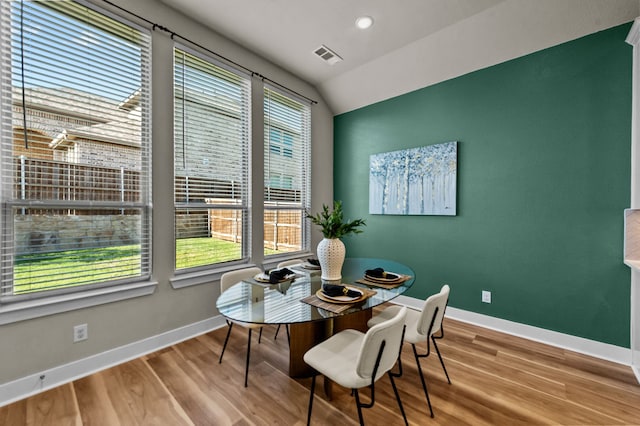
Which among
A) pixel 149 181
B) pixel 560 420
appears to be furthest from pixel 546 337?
pixel 149 181

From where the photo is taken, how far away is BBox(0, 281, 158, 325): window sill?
5.83 ft

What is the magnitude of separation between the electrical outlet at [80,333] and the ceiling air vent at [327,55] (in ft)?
11.3

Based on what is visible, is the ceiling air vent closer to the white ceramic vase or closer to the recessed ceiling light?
the recessed ceiling light

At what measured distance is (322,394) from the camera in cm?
184

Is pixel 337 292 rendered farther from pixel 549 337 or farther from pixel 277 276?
pixel 549 337

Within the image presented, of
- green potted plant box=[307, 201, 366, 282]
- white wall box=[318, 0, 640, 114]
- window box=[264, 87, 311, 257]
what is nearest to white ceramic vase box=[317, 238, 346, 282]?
green potted plant box=[307, 201, 366, 282]

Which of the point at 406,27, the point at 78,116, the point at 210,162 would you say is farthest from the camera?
the point at 210,162

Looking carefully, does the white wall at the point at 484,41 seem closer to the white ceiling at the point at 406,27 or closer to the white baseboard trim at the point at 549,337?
the white ceiling at the point at 406,27

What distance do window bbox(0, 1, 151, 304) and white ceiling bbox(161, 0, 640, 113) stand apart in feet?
2.73

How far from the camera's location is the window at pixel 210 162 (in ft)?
8.61

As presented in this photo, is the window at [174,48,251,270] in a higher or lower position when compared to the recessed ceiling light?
lower

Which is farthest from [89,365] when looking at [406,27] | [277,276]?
[406,27]

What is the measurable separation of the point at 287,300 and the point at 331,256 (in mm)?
524

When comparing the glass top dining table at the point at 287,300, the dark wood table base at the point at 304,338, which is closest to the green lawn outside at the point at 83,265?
the glass top dining table at the point at 287,300
